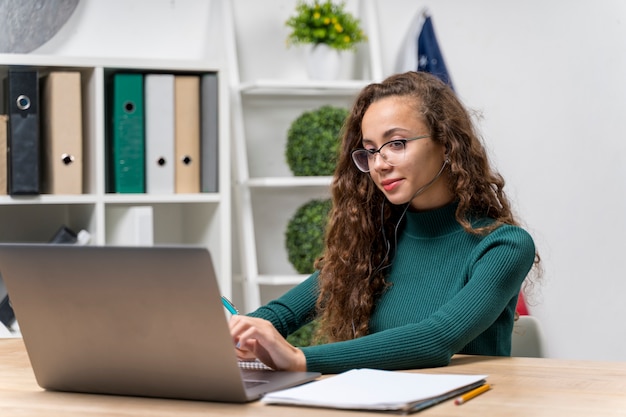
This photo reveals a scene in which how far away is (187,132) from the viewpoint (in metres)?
2.58

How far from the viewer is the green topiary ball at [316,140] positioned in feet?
9.23

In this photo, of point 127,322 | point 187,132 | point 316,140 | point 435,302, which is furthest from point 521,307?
point 127,322

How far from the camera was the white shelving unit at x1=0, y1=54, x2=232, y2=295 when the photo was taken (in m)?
2.47

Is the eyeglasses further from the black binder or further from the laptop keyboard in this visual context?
the black binder

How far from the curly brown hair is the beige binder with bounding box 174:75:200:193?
74 centimetres

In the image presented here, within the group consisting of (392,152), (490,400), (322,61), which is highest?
(322,61)

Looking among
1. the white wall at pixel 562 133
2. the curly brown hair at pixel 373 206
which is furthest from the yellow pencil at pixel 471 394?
the white wall at pixel 562 133

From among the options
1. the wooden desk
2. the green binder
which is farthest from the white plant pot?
the wooden desk

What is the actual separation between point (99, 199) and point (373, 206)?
0.90 m

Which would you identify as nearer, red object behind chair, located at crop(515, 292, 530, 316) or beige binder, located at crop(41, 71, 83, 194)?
beige binder, located at crop(41, 71, 83, 194)

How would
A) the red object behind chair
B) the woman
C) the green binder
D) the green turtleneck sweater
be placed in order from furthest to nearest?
the red object behind chair, the green binder, the woman, the green turtleneck sweater

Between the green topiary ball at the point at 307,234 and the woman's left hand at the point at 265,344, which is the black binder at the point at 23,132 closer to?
the green topiary ball at the point at 307,234

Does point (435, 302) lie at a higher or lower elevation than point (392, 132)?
lower

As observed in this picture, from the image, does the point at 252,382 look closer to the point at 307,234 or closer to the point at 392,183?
the point at 392,183
